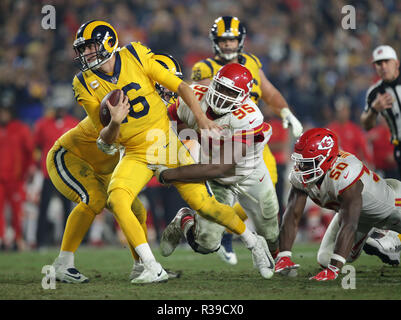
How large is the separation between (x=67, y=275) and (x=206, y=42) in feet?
23.8

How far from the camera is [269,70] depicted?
1083 centimetres

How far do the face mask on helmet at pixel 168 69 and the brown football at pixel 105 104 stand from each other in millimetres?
A: 498

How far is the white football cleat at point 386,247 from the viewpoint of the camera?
17.7 ft

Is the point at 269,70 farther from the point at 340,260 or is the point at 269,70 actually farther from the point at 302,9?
the point at 340,260

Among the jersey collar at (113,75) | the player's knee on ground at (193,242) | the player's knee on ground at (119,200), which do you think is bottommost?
the player's knee on ground at (193,242)

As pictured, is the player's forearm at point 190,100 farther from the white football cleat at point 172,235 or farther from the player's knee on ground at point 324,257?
the player's knee on ground at point 324,257

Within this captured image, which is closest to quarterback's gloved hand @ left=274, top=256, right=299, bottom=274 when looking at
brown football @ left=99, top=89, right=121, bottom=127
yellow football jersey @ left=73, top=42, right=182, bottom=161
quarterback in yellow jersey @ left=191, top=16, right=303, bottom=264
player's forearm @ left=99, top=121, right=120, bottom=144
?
quarterback in yellow jersey @ left=191, top=16, right=303, bottom=264

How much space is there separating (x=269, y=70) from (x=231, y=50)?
479cm

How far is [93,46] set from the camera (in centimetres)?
473

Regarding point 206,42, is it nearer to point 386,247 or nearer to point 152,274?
point 386,247

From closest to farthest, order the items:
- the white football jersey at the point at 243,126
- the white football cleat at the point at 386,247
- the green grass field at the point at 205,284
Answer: the green grass field at the point at 205,284 → the white football jersey at the point at 243,126 → the white football cleat at the point at 386,247

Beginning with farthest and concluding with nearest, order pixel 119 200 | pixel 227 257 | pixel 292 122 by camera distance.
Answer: pixel 227 257 < pixel 292 122 < pixel 119 200

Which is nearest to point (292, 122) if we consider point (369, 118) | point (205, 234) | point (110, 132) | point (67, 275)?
point (369, 118)

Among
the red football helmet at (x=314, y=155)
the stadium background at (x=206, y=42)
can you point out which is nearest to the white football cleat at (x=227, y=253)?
the red football helmet at (x=314, y=155)
